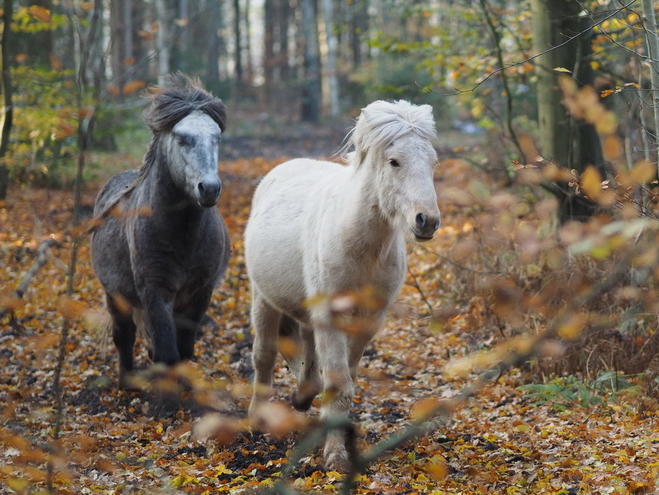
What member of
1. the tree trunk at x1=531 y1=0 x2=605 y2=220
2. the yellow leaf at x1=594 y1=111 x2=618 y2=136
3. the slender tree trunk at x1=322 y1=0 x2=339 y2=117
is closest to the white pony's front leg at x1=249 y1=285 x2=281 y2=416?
the yellow leaf at x1=594 y1=111 x2=618 y2=136

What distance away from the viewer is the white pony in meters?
4.08

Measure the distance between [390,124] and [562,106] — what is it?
13.4 feet

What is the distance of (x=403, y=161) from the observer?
4051mm

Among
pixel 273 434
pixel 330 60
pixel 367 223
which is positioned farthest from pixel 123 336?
pixel 330 60

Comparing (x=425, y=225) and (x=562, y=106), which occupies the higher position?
(x=562, y=106)

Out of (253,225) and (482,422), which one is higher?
(253,225)

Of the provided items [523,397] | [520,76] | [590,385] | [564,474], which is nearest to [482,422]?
[523,397]

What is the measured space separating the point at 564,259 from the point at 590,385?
4.50 feet

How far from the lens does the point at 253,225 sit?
5.90 meters

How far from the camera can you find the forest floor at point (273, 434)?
3705 mm

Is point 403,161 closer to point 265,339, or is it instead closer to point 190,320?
point 265,339

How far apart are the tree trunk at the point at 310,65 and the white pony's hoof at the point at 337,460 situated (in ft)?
79.5

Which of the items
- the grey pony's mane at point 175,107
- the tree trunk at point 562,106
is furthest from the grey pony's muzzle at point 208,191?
the tree trunk at point 562,106

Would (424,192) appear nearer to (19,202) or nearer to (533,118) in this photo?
(19,202)
